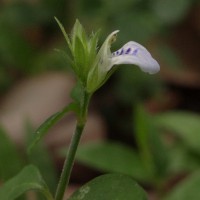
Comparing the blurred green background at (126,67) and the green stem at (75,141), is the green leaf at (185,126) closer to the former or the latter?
the blurred green background at (126,67)

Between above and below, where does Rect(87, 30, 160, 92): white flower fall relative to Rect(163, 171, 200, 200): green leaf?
above

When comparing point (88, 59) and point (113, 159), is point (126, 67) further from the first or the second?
point (88, 59)

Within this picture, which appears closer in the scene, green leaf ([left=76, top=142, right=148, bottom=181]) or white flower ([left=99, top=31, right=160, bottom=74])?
white flower ([left=99, top=31, right=160, bottom=74])

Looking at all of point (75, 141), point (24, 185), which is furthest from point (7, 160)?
point (75, 141)

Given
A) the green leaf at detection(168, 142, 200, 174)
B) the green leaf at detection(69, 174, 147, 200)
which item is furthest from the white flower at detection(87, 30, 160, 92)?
the green leaf at detection(168, 142, 200, 174)

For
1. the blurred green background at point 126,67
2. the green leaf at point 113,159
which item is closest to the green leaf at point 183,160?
the blurred green background at point 126,67

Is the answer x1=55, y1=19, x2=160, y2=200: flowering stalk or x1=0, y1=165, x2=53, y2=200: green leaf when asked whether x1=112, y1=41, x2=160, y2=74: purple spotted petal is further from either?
x1=0, y1=165, x2=53, y2=200: green leaf
